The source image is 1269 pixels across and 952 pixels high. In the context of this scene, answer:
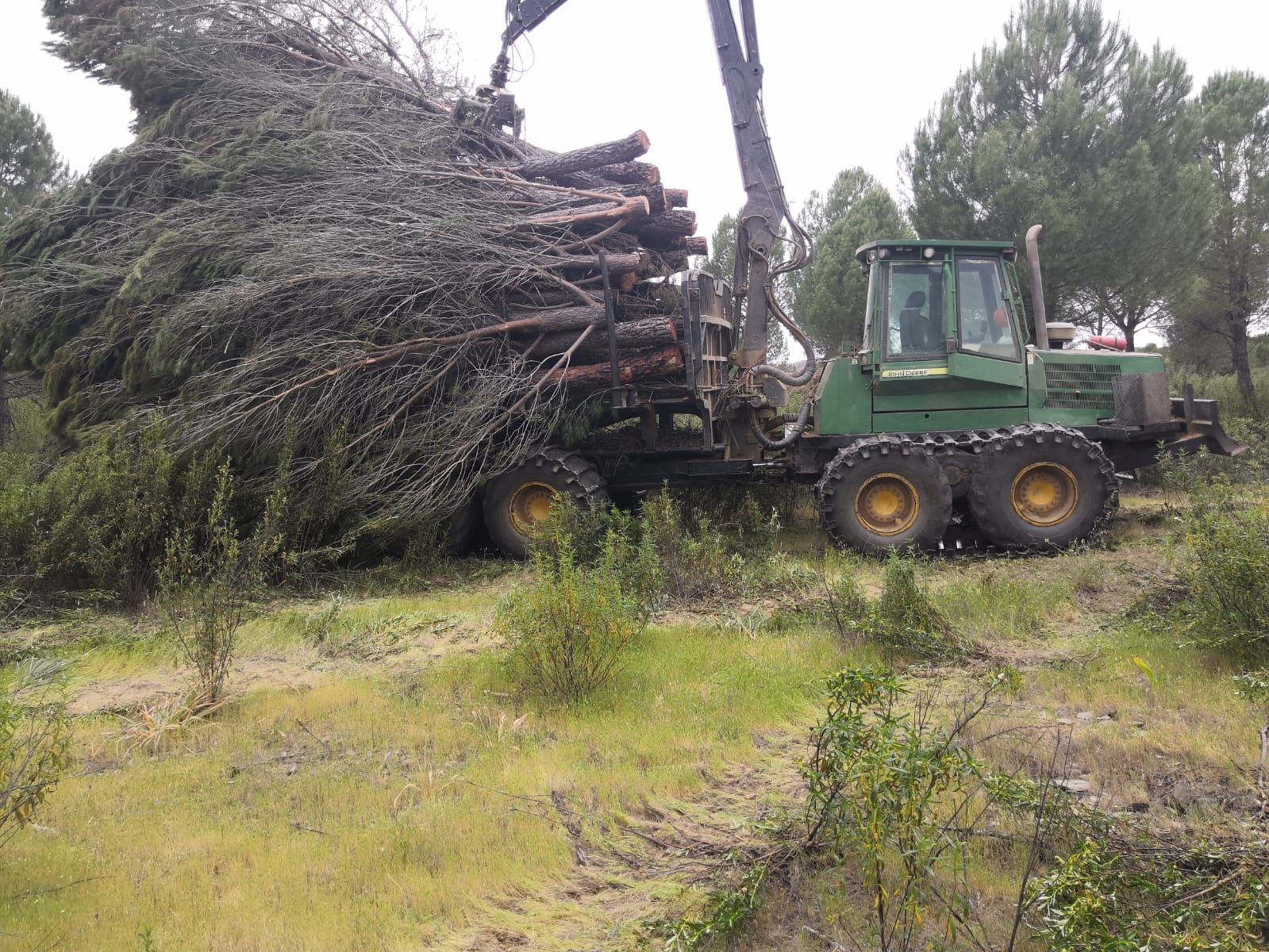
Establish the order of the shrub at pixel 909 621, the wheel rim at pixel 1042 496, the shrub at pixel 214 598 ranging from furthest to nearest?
1. the wheel rim at pixel 1042 496
2. the shrub at pixel 909 621
3. the shrub at pixel 214 598

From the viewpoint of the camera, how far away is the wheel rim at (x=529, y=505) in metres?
9.59

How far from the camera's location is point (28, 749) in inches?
171

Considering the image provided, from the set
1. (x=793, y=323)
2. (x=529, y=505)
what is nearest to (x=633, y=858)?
(x=529, y=505)

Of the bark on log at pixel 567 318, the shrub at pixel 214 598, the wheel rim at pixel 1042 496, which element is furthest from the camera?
the bark on log at pixel 567 318

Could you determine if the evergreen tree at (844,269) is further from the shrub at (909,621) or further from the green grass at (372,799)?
the green grass at (372,799)

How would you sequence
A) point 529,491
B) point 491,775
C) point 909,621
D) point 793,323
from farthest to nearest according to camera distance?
point 793,323
point 529,491
point 909,621
point 491,775

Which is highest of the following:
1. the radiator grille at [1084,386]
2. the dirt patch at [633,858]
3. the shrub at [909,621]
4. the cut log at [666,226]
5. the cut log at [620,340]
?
the cut log at [666,226]

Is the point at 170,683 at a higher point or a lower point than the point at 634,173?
lower

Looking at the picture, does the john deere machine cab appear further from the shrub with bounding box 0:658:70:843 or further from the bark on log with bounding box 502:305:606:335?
the shrub with bounding box 0:658:70:843

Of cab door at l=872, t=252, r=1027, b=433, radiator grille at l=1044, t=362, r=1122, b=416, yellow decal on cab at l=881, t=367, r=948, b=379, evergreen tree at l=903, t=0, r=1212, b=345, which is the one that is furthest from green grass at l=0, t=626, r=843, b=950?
evergreen tree at l=903, t=0, r=1212, b=345

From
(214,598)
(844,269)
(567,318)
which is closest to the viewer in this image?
(214,598)

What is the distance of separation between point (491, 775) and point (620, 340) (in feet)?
18.5

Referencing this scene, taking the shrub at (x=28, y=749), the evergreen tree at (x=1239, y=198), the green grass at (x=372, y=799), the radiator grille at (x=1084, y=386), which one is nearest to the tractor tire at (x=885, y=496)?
the radiator grille at (x=1084, y=386)

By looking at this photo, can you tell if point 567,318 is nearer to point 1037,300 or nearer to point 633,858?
point 1037,300
